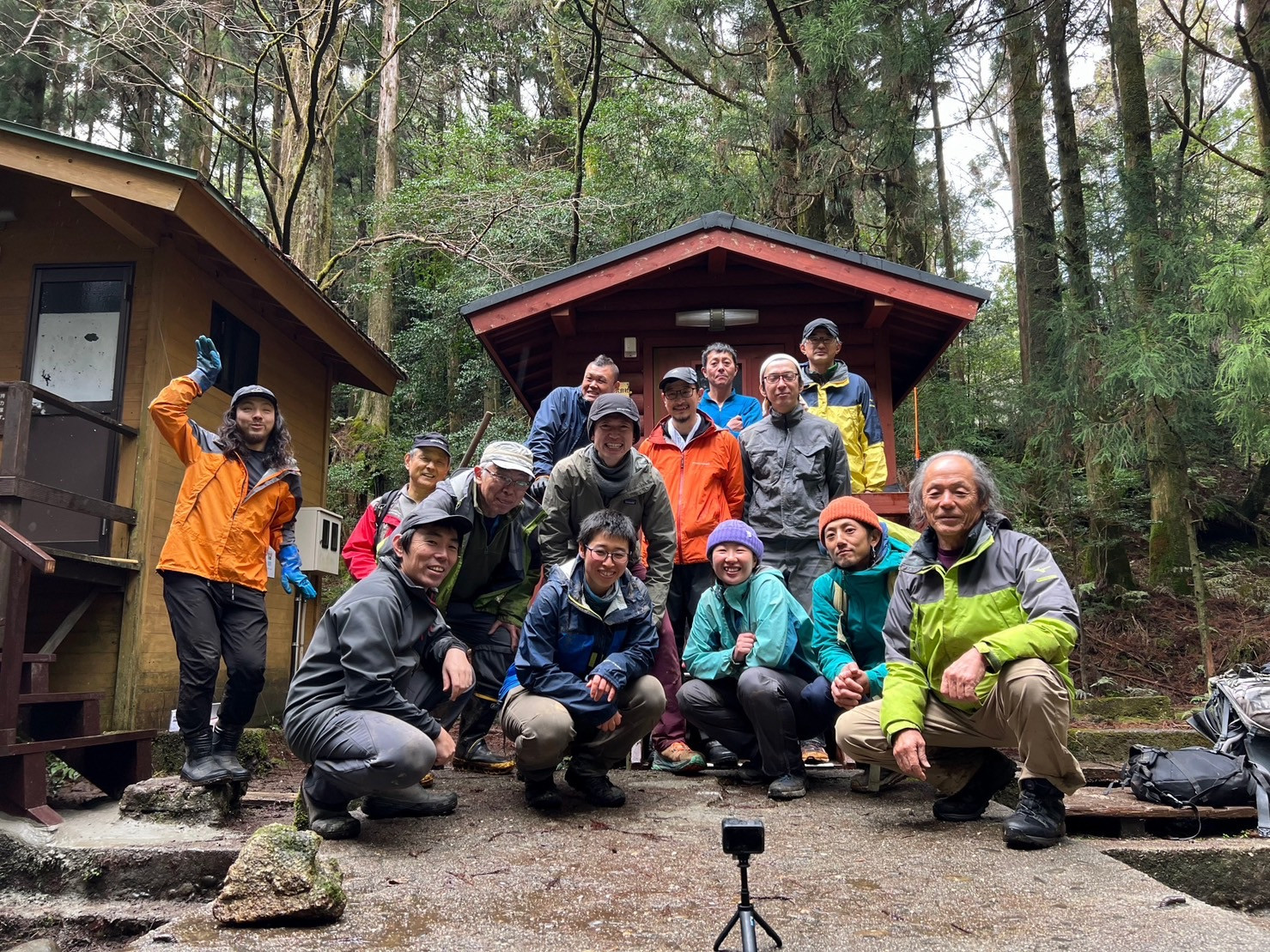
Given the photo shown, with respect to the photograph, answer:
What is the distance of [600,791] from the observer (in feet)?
13.1

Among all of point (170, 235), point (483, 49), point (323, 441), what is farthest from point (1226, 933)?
point (483, 49)

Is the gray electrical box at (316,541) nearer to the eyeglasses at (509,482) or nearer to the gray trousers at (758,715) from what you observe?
the eyeglasses at (509,482)

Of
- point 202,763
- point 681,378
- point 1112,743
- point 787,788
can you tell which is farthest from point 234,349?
point 1112,743

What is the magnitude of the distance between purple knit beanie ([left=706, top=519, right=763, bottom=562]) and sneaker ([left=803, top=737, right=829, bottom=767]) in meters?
1.29

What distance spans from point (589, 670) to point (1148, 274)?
826 centimetres

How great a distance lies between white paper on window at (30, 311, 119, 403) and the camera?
23.8 feet

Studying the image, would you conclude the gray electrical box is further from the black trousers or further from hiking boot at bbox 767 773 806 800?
hiking boot at bbox 767 773 806 800

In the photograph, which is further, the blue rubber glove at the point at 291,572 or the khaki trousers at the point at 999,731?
the blue rubber glove at the point at 291,572

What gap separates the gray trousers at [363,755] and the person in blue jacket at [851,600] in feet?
6.15

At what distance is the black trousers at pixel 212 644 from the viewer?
4.52 m

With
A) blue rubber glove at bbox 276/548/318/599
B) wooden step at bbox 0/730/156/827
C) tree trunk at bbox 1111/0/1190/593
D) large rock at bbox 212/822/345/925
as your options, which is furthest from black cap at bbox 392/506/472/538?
tree trunk at bbox 1111/0/1190/593

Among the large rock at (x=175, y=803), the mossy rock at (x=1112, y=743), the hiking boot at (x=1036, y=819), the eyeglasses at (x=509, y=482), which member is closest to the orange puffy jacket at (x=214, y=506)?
the large rock at (x=175, y=803)

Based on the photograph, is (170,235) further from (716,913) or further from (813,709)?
(716,913)

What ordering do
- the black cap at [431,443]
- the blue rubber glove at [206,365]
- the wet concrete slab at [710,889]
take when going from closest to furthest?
the wet concrete slab at [710,889] < the blue rubber glove at [206,365] < the black cap at [431,443]
